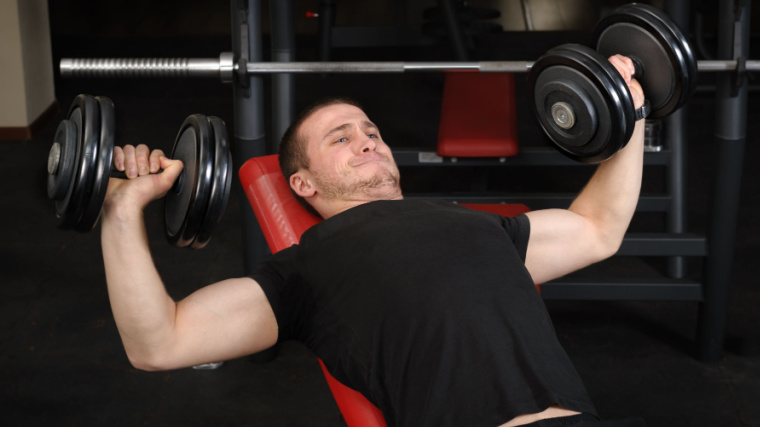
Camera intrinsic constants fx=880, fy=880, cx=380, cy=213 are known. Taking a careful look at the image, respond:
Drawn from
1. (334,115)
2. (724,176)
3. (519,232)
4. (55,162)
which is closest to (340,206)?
(334,115)

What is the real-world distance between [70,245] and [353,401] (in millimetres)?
2109

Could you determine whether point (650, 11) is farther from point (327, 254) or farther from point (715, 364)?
point (715, 364)

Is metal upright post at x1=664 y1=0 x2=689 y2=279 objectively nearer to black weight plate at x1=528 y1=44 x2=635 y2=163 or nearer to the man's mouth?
black weight plate at x1=528 y1=44 x2=635 y2=163

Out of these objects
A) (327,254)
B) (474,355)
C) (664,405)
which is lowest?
(664,405)

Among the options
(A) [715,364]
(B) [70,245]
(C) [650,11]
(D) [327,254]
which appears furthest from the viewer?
(B) [70,245]

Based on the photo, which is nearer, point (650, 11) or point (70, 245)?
point (650, 11)

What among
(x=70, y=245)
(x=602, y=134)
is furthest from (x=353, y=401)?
(x=70, y=245)

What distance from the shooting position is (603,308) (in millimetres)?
2895

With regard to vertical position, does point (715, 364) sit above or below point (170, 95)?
below

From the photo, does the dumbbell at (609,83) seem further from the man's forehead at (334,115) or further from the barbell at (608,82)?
the man's forehead at (334,115)

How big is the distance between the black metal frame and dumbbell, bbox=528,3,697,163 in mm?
508

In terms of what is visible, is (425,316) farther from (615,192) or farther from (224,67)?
(224,67)

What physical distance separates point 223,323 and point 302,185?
0.46 m

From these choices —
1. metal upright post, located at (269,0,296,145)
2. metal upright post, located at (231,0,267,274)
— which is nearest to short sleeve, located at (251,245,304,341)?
metal upright post, located at (231,0,267,274)
